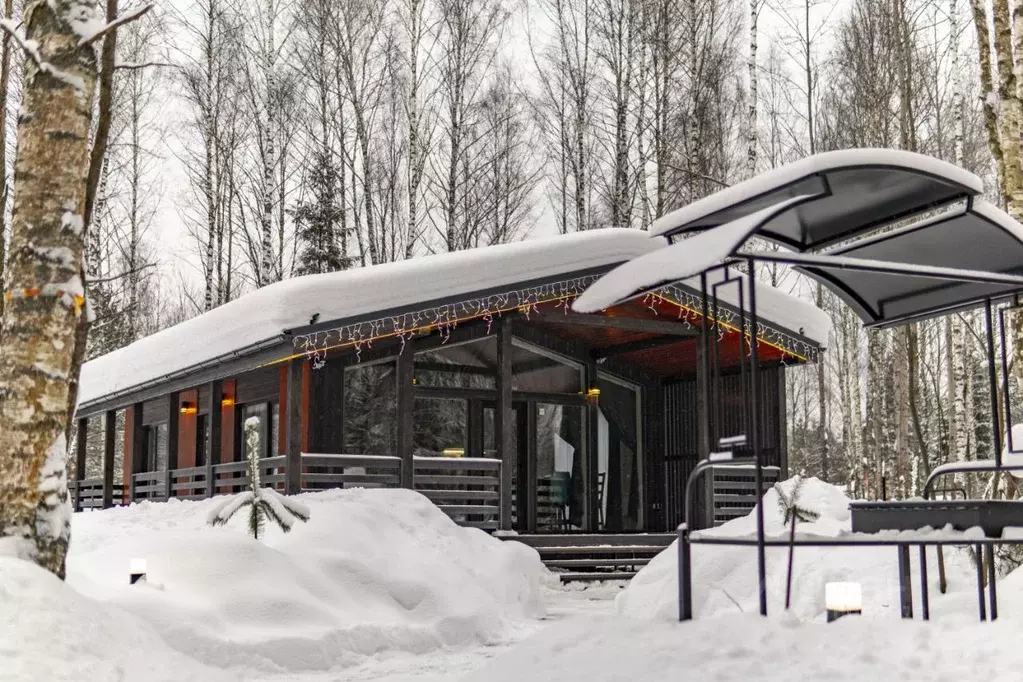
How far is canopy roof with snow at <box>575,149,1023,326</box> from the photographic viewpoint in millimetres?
5746

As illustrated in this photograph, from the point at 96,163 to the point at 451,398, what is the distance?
7.65 metres

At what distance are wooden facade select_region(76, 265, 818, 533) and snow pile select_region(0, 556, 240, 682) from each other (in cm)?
614

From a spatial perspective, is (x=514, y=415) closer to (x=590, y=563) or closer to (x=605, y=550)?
(x=605, y=550)

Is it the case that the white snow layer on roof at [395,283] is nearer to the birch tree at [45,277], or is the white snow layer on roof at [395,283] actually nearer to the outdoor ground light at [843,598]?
the birch tree at [45,277]

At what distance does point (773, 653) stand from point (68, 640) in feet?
13.5

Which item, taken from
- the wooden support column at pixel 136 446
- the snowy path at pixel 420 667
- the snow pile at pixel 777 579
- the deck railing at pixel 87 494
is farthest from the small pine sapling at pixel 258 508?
the deck railing at pixel 87 494

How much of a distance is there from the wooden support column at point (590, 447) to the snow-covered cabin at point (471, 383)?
3cm

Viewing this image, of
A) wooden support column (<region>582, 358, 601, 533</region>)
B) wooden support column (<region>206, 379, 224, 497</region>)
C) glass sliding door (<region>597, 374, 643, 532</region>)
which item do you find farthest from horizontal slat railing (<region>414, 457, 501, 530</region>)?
wooden support column (<region>206, 379, 224, 497</region>)

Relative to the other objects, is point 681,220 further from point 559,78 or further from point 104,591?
point 559,78

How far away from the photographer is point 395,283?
13.3 meters

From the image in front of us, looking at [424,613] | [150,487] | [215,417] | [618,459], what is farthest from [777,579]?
[150,487]

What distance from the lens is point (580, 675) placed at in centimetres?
517

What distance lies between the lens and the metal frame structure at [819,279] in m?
5.56

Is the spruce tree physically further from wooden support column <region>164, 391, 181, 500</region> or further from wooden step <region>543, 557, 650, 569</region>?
wooden step <region>543, 557, 650, 569</region>
